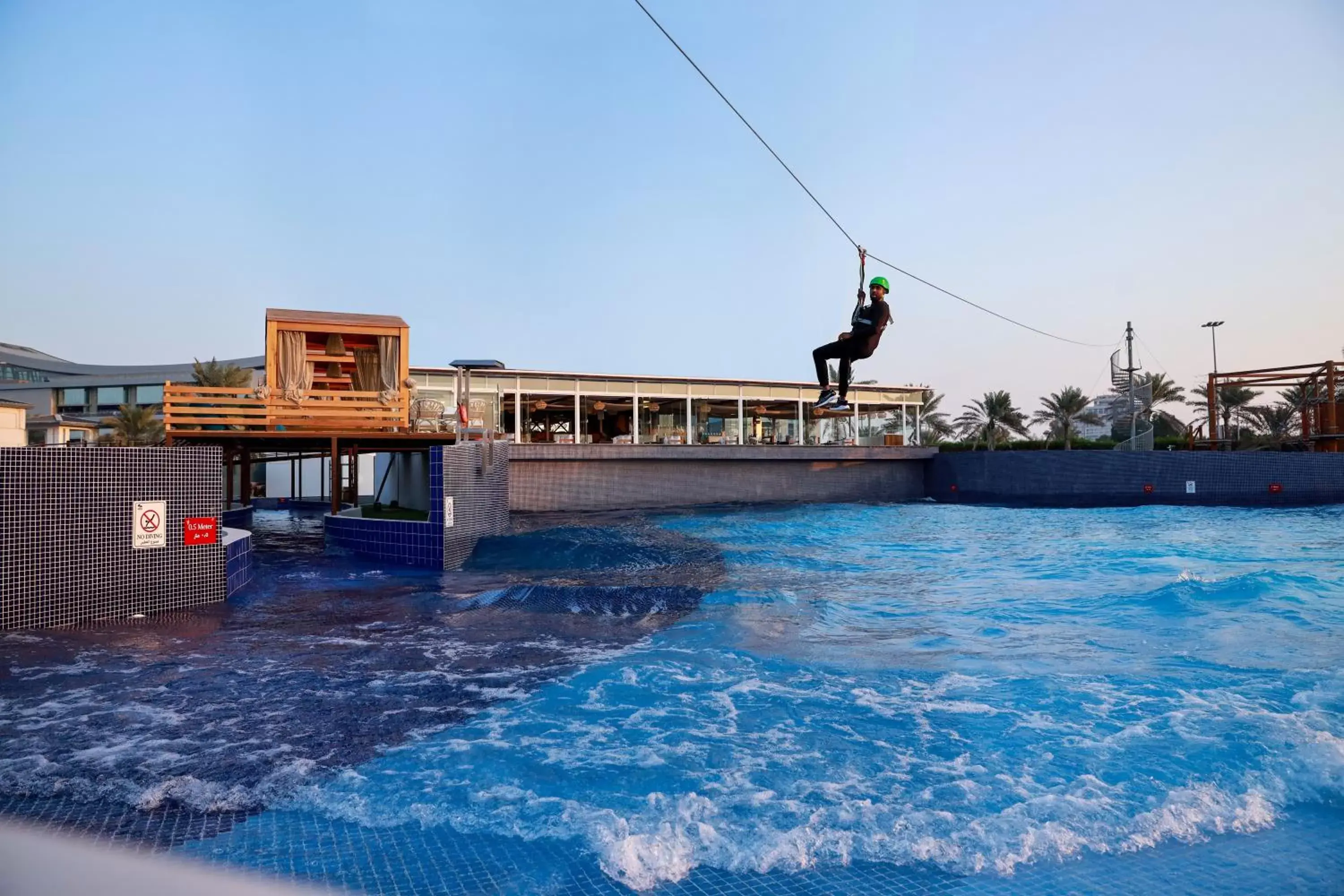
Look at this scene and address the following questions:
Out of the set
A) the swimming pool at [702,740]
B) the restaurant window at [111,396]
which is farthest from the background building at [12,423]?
the swimming pool at [702,740]

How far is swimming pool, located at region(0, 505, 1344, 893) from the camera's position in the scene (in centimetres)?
320

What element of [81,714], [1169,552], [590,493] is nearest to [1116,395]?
[1169,552]

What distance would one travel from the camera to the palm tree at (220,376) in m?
29.0

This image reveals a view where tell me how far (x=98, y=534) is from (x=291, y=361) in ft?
23.4

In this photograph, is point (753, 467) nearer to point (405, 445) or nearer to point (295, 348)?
point (405, 445)

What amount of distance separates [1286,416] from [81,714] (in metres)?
39.0

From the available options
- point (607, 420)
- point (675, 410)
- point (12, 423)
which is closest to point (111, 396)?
point (12, 423)

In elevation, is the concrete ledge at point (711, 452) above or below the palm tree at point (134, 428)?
below

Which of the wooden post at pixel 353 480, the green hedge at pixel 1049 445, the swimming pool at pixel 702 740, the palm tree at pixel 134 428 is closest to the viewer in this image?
the swimming pool at pixel 702 740

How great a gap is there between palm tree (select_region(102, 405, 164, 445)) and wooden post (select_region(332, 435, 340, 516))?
18.0 m

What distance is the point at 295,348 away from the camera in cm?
1361

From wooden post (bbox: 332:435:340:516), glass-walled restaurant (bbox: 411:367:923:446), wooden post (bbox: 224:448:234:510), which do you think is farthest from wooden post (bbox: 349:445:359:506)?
glass-walled restaurant (bbox: 411:367:923:446)

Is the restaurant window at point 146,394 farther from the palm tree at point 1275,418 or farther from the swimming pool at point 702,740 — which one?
the palm tree at point 1275,418

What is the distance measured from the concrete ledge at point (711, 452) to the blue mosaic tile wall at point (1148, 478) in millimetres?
2703
